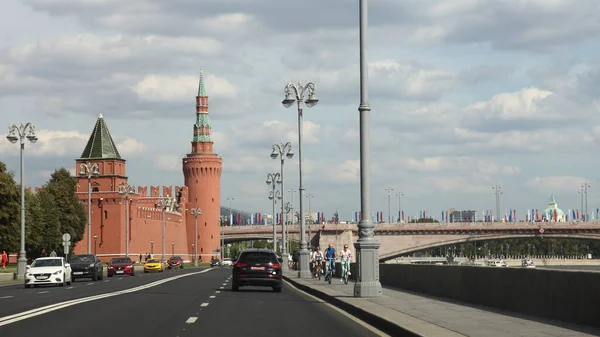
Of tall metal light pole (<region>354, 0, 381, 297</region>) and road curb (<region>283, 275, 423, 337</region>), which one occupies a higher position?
tall metal light pole (<region>354, 0, 381, 297</region>)

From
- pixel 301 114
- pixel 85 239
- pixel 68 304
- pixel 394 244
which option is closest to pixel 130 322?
pixel 68 304

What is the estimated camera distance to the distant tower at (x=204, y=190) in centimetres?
19000

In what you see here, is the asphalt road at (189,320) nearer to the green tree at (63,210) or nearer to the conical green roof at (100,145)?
the green tree at (63,210)

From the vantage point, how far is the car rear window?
124 feet

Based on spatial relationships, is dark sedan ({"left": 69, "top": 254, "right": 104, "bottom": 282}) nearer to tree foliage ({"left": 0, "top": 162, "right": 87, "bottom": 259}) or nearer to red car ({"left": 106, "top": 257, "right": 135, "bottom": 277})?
red car ({"left": 106, "top": 257, "right": 135, "bottom": 277})

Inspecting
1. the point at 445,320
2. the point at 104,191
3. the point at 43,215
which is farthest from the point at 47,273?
the point at 104,191

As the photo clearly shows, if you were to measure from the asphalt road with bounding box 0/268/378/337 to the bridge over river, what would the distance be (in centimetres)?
11906

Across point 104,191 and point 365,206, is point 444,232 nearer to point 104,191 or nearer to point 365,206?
point 104,191

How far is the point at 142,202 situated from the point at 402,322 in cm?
16375

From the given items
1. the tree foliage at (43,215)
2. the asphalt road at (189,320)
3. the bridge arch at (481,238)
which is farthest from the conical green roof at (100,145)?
the asphalt road at (189,320)

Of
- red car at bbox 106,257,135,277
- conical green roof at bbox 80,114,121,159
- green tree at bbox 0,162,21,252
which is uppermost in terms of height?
conical green roof at bbox 80,114,121,159

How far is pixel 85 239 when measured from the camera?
139125mm

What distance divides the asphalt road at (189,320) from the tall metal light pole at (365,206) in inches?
60.8

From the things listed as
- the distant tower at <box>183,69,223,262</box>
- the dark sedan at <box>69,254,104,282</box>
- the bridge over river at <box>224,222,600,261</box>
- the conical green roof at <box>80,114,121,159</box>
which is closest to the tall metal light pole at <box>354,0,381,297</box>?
the dark sedan at <box>69,254,104,282</box>
